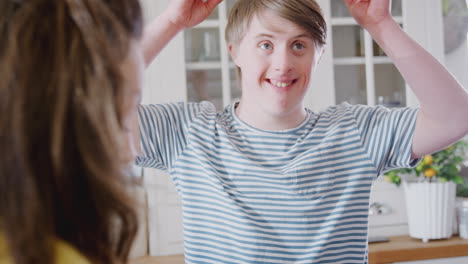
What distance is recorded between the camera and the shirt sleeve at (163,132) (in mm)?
1070

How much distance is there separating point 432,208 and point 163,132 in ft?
4.20

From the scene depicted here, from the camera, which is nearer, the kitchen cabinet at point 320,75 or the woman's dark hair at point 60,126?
the woman's dark hair at point 60,126

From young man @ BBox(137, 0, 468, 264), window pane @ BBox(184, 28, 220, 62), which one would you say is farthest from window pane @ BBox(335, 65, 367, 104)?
young man @ BBox(137, 0, 468, 264)

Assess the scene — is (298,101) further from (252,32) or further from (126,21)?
(126,21)

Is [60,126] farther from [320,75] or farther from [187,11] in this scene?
[320,75]

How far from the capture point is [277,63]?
3.46 ft

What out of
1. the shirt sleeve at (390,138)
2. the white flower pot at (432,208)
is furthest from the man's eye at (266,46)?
the white flower pot at (432,208)

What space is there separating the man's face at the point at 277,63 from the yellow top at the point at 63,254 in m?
0.64

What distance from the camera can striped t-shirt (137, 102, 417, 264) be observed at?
1022mm

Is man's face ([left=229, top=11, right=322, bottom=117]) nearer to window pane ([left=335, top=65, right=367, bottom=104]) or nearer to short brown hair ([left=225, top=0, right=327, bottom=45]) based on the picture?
short brown hair ([left=225, top=0, right=327, bottom=45])

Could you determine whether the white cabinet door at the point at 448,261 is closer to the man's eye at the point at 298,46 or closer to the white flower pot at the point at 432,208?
the white flower pot at the point at 432,208

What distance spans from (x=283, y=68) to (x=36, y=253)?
697 millimetres

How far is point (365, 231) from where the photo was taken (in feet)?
3.49

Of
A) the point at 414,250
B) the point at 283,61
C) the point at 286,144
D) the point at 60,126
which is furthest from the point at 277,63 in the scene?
the point at 414,250
